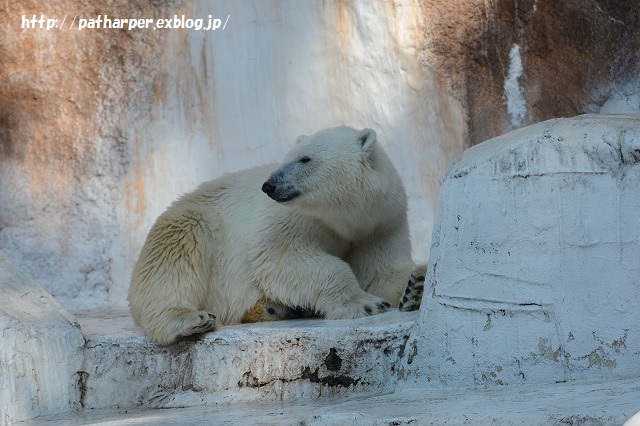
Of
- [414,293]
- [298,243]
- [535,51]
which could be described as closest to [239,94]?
[535,51]

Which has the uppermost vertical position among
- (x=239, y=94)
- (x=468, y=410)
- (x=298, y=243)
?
(x=239, y=94)

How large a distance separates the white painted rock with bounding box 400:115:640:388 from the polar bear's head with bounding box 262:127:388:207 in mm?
1018

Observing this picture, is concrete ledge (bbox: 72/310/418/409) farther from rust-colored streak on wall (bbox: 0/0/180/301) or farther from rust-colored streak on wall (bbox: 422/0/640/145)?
rust-colored streak on wall (bbox: 422/0/640/145)

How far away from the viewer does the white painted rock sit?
3268mm

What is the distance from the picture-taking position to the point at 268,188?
14.4 feet

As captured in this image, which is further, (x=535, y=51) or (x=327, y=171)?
(x=535, y=51)

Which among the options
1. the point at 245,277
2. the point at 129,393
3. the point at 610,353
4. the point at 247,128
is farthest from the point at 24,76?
the point at 610,353

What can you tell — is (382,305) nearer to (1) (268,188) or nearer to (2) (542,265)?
(1) (268,188)

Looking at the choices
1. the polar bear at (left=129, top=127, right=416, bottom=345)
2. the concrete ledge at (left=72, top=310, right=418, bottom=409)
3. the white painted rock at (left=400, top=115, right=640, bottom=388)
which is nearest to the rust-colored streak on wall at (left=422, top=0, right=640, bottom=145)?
the polar bear at (left=129, top=127, right=416, bottom=345)

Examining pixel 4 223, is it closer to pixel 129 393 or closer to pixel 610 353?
pixel 129 393

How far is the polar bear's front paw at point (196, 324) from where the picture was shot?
13.4ft

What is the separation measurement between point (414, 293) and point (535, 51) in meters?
2.59

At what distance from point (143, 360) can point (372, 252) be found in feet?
3.92

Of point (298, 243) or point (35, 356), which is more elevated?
point (298, 243)
